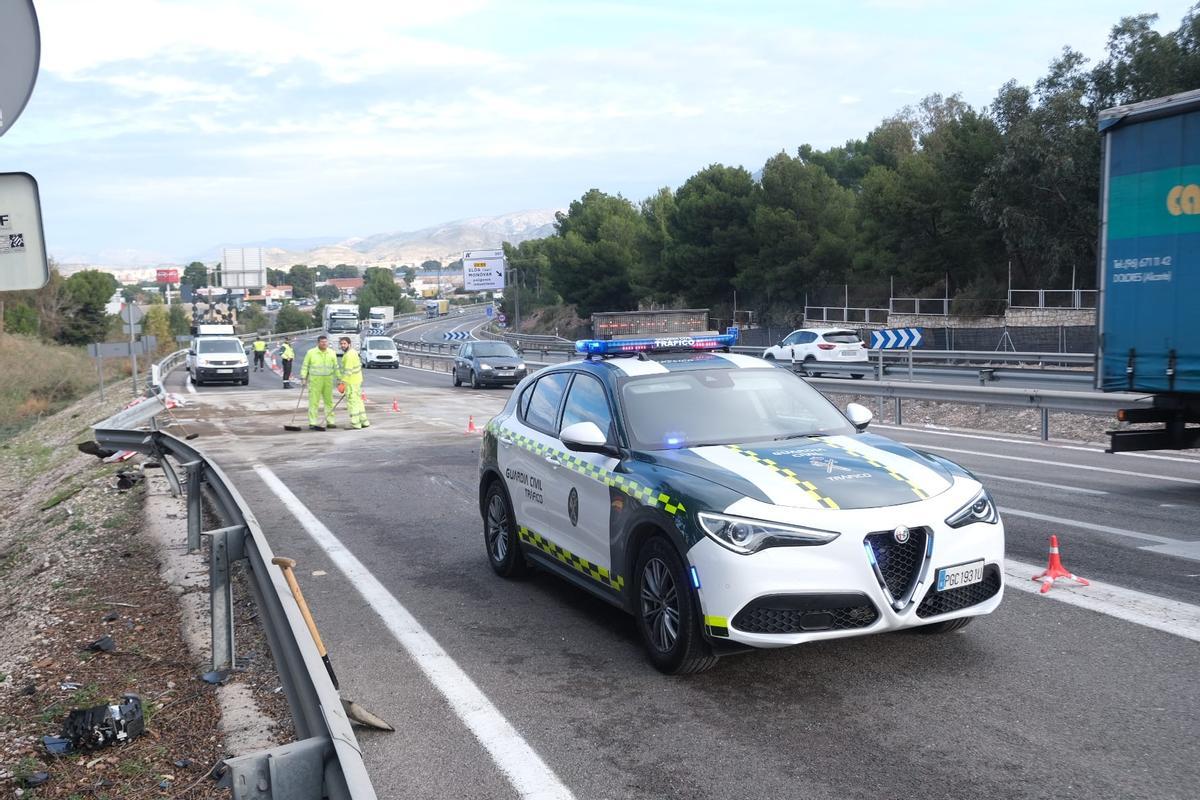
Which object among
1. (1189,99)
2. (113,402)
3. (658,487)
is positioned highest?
(1189,99)

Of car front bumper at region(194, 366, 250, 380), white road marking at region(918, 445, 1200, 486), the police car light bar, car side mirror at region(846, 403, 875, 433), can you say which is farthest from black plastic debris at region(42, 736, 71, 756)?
car front bumper at region(194, 366, 250, 380)

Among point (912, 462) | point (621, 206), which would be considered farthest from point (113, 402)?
point (621, 206)

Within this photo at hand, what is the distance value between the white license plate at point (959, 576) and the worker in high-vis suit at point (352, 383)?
54.3 feet

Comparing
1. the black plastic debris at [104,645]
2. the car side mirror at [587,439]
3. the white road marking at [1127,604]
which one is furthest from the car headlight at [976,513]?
the black plastic debris at [104,645]

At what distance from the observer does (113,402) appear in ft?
115

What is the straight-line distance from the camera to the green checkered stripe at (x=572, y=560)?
639cm

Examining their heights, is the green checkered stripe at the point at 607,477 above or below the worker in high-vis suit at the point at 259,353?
above

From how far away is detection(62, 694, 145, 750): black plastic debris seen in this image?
17.7 feet

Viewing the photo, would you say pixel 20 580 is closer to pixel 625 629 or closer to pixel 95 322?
pixel 625 629

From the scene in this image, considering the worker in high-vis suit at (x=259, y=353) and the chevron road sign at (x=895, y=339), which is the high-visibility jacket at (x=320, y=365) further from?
the worker in high-vis suit at (x=259, y=353)

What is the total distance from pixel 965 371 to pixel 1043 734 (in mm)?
24627

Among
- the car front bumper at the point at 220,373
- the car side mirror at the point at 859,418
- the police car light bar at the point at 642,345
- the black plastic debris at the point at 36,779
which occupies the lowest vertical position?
the car front bumper at the point at 220,373

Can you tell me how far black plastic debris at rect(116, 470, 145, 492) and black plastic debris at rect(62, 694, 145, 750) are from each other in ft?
30.6

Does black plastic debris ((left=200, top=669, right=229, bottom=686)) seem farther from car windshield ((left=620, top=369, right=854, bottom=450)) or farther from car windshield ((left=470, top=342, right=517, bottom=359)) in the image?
car windshield ((left=470, top=342, right=517, bottom=359))
